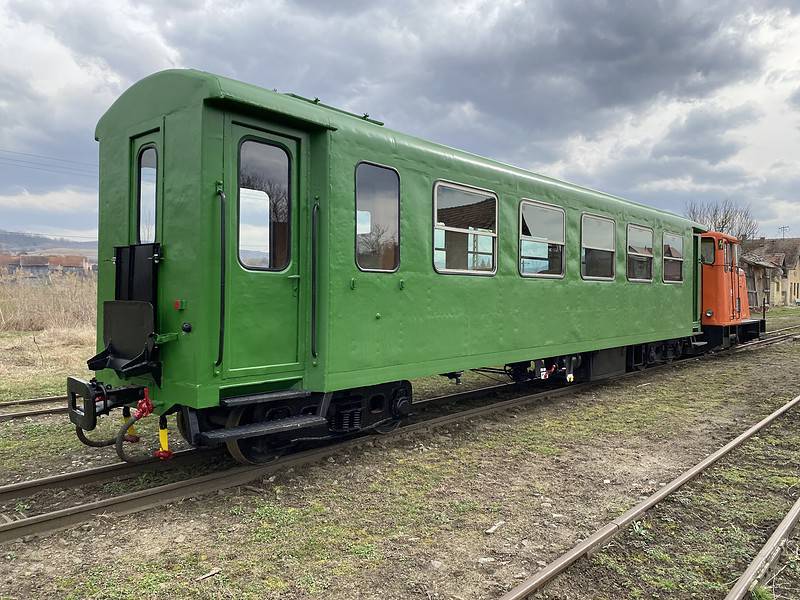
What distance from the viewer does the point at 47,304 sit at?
669 inches

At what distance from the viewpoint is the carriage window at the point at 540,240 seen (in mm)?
7695

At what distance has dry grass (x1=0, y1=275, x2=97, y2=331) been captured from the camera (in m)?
16.5

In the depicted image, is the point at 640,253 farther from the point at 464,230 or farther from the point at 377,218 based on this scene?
the point at 377,218

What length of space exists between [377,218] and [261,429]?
2.29 m

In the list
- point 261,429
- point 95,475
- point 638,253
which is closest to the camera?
point 261,429

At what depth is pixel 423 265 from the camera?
20.4 ft

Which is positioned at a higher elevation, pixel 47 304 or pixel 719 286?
pixel 719 286

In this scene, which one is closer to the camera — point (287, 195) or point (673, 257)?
point (287, 195)

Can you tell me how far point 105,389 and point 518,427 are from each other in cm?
467

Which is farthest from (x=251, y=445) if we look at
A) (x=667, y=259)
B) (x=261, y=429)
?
(x=667, y=259)

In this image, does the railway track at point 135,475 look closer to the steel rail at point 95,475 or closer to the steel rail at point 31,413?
the steel rail at point 95,475

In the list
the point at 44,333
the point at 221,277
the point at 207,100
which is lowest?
the point at 44,333

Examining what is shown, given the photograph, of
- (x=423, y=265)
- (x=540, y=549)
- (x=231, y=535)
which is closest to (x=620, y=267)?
(x=423, y=265)

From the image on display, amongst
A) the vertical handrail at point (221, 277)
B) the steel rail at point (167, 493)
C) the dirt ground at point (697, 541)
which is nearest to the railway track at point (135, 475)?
the steel rail at point (167, 493)
